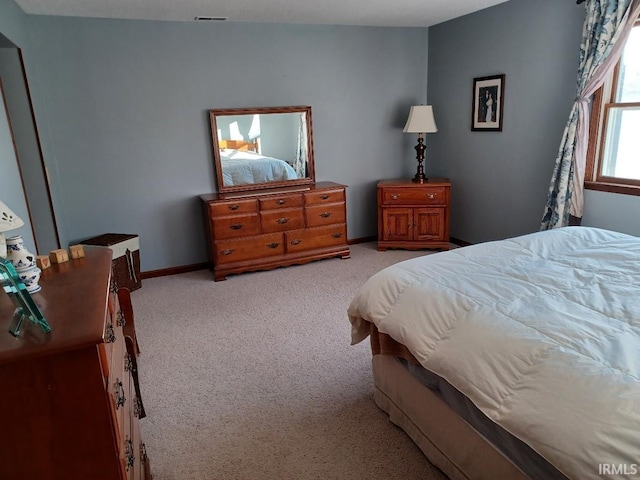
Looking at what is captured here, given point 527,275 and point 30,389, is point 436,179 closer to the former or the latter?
point 527,275

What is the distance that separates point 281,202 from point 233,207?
48 centimetres

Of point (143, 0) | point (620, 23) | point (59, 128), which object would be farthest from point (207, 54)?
point (620, 23)

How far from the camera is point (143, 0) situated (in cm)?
318

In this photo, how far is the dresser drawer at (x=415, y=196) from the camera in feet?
14.7

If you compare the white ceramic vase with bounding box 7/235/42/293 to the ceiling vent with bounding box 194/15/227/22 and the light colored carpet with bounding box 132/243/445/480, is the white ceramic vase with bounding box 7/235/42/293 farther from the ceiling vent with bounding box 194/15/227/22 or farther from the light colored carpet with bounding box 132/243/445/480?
the ceiling vent with bounding box 194/15/227/22

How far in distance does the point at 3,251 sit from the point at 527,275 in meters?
1.99

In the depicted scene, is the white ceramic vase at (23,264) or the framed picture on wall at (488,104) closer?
the white ceramic vase at (23,264)

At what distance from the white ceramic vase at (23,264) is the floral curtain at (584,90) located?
3566 millimetres

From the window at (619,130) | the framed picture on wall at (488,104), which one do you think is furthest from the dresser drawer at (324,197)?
the window at (619,130)

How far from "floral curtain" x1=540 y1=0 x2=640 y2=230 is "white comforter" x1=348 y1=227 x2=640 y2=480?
4.19 feet

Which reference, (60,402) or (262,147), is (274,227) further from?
(60,402)

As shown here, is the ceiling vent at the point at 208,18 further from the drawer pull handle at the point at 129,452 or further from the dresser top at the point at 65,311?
the drawer pull handle at the point at 129,452

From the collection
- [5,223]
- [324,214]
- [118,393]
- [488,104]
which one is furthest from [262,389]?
[488,104]

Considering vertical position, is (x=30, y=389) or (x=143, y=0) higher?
(x=143, y=0)
